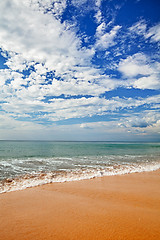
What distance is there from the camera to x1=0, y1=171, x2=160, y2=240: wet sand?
377cm

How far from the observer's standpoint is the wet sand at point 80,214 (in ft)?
12.4

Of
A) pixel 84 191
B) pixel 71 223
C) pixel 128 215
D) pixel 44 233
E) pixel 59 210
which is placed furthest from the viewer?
pixel 84 191

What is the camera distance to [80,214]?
4750 mm

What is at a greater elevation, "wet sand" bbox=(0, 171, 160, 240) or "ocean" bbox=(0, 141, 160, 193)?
"wet sand" bbox=(0, 171, 160, 240)

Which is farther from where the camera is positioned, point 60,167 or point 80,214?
point 60,167

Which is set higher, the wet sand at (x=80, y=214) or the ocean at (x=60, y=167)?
the wet sand at (x=80, y=214)

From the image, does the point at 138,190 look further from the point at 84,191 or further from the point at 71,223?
the point at 71,223

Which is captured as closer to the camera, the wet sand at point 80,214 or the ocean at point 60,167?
the wet sand at point 80,214

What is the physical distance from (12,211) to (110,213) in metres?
3.44

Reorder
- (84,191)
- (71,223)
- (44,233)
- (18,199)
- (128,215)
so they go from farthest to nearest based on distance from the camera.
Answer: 1. (84,191)
2. (18,199)
3. (128,215)
4. (71,223)
5. (44,233)

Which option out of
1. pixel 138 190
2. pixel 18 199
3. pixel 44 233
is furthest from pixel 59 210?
pixel 138 190

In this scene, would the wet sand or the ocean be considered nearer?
the wet sand

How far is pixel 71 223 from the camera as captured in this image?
167 inches

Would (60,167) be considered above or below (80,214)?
below
